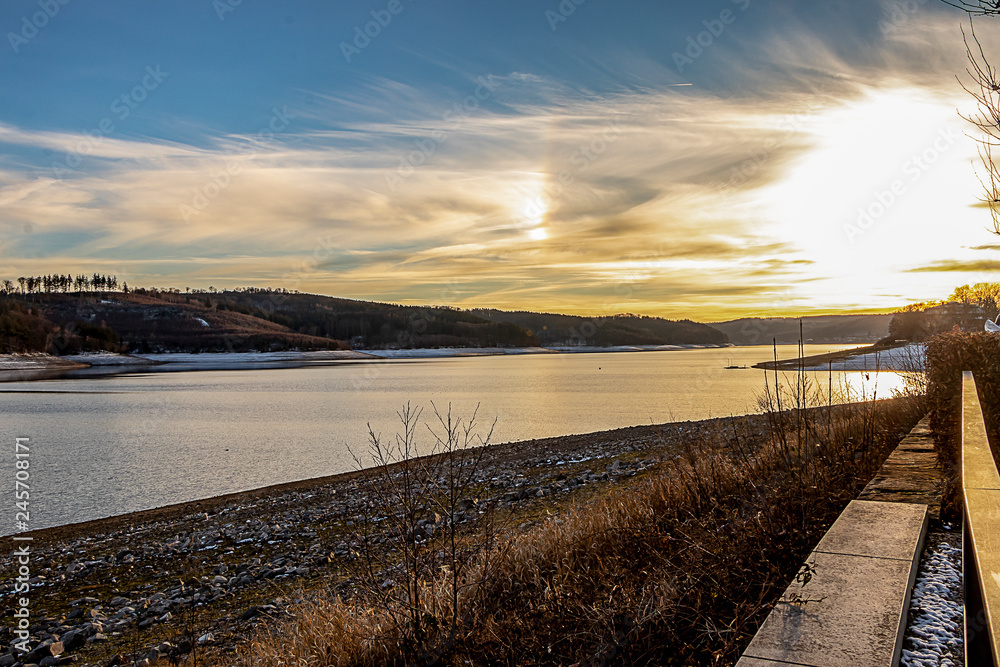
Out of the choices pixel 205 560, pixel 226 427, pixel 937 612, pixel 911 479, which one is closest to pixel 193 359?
pixel 226 427

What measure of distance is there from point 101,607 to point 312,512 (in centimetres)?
441

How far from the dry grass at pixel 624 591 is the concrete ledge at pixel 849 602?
217mm

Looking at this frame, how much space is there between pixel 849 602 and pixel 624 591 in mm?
1271

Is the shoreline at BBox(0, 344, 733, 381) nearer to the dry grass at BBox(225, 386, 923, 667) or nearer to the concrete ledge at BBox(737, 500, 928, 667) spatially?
the dry grass at BBox(225, 386, 923, 667)

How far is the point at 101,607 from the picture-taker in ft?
25.0

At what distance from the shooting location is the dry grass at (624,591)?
3.17 meters

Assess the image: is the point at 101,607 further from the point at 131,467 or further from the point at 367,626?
the point at 131,467

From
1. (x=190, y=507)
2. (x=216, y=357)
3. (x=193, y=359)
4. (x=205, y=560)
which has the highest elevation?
(x=205, y=560)

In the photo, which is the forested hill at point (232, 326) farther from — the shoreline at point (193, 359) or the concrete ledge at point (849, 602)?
the concrete ledge at point (849, 602)

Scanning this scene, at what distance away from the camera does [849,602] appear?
2.77 m

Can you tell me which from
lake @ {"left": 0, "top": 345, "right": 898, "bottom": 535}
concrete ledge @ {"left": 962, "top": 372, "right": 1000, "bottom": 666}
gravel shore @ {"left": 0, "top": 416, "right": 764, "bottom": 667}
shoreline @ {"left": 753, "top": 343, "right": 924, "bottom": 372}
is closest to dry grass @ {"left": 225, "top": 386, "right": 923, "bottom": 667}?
concrete ledge @ {"left": 962, "top": 372, "right": 1000, "bottom": 666}

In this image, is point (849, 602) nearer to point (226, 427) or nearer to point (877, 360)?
point (877, 360)

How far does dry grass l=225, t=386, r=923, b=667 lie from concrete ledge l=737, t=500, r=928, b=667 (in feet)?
0.71

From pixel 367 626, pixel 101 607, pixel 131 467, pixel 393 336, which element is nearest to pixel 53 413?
pixel 131 467
